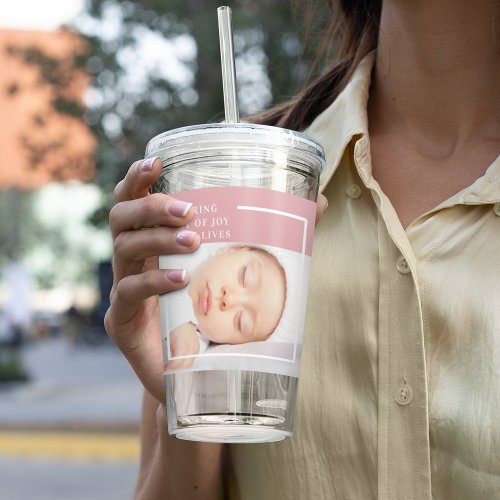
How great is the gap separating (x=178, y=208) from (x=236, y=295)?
12cm

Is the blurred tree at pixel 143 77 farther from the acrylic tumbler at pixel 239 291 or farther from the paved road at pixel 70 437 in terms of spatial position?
the acrylic tumbler at pixel 239 291

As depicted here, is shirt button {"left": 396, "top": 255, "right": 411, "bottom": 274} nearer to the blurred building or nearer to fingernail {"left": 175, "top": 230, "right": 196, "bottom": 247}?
fingernail {"left": 175, "top": 230, "right": 196, "bottom": 247}

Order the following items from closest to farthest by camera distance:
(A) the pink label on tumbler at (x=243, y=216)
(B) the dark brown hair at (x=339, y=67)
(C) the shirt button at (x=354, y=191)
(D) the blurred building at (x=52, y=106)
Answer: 1. (A) the pink label on tumbler at (x=243, y=216)
2. (C) the shirt button at (x=354, y=191)
3. (B) the dark brown hair at (x=339, y=67)
4. (D) the blurred building at (x=52, y=106)

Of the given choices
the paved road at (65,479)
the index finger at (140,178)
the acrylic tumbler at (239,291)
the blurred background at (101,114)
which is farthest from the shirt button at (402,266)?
the paved road at (65,479)

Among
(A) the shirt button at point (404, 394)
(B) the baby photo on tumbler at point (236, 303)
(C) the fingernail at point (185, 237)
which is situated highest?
(C) the fingernail at point (185, 237)

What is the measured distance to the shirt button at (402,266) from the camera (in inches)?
50.9

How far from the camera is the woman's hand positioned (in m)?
1.06

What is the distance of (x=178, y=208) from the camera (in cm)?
105

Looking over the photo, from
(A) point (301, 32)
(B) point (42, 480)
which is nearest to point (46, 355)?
(B) point (42, 480)

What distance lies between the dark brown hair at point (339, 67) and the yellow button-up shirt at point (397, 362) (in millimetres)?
280

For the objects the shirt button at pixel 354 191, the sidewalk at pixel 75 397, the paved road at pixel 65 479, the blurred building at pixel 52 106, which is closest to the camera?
the shirt button at pixel 354 191

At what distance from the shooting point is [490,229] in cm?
132

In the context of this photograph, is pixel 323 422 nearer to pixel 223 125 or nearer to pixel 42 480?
pixel 223 125

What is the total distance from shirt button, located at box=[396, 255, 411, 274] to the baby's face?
299 mm
